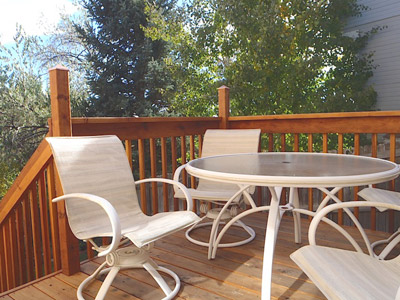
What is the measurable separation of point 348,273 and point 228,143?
2.20m

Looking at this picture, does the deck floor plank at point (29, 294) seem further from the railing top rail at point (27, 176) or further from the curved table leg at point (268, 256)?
the curved table leg at point (268, 256)

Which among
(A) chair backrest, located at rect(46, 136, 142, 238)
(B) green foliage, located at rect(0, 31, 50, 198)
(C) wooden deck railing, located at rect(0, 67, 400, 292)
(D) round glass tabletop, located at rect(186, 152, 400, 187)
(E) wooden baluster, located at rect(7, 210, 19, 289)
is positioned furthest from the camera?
(B) green foliage, located at rect(0, 31, 50, 198)

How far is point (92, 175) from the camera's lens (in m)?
2.27

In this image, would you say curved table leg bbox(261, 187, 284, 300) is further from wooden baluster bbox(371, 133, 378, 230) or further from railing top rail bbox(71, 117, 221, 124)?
wooden baluster bbox(371, 133, 378, 230)

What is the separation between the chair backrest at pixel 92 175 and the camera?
2.12 m

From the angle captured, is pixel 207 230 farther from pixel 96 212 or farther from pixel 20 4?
pixel 20 4

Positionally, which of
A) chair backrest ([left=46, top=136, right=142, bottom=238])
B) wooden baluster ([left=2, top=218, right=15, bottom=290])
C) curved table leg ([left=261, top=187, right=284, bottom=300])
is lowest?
wooden baluster ([left=2, top=218, right=15, bottom=290])

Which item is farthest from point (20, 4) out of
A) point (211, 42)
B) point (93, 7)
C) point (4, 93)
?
point (211, 42)

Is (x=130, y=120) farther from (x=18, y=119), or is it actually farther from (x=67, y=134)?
(x=18, y=119)

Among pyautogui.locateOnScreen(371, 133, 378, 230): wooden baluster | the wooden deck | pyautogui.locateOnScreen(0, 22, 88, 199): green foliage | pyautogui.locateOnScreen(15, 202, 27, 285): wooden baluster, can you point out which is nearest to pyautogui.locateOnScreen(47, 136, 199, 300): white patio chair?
the wooden deck

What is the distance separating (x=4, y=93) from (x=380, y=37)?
10439 millimetres

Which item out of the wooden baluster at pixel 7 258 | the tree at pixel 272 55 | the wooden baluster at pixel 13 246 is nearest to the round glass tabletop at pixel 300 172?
the wooden baluster at pixel 13 246

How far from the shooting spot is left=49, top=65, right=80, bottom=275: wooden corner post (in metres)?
2.33

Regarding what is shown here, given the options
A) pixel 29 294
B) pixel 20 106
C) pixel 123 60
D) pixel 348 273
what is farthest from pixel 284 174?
pixel 20 106
